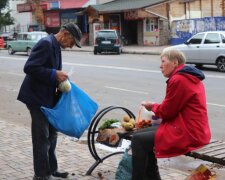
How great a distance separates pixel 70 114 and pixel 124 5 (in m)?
37.1

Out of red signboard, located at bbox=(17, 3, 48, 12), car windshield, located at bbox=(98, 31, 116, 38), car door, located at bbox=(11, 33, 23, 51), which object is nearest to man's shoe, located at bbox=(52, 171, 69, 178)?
car windshield, located at bbox=(98, 31, 116, 38)

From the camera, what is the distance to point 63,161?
6320 millimetres

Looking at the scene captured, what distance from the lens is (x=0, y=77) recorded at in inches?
748

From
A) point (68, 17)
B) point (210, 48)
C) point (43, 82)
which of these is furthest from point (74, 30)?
point (68, 17)

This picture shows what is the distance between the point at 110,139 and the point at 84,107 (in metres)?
0.46

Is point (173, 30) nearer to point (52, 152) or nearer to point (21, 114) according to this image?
point (21, 114)

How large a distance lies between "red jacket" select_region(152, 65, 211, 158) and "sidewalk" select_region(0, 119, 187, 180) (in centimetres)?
117

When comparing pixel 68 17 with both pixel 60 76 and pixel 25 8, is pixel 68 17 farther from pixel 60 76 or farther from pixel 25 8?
pixel 60 76

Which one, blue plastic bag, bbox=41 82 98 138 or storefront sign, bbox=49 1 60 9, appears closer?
blue plastic bag, bbox=41 82 98 138

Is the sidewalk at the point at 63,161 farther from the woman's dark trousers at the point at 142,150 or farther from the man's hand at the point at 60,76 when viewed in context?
the man's hand at the point at 60,76

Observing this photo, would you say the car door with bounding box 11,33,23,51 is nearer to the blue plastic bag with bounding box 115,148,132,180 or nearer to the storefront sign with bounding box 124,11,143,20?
the storefront sign with bounding box 124,11,143,20

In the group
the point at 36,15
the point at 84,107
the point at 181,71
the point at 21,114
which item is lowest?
the point at 21,114

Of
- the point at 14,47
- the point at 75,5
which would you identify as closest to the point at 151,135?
the point at 14,47

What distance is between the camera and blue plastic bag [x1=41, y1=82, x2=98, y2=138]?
5180 mm
